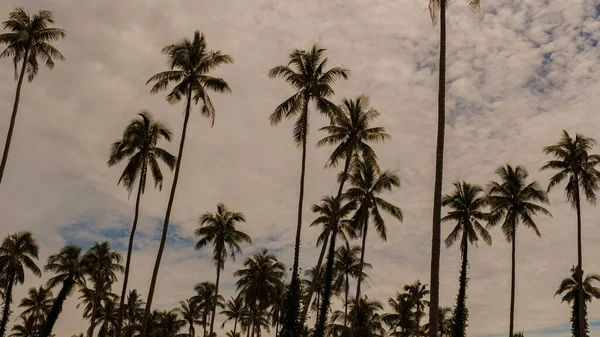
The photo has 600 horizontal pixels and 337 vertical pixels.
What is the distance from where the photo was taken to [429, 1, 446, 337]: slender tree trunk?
1603 centimetres

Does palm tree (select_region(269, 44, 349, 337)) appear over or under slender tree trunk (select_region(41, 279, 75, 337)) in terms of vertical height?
over

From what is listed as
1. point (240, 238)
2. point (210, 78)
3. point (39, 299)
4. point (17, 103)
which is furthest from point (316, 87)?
point (39, 299)

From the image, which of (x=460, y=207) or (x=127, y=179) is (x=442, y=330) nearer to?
(x=460, y=207)

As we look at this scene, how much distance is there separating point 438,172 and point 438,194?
0.92 metres

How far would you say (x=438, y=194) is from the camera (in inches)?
682

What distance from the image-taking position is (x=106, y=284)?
5131cm

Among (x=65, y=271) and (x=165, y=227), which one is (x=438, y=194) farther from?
(x=65, y=271)

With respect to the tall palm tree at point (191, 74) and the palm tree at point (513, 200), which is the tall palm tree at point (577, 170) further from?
the tall palm tree at point (191, 74)

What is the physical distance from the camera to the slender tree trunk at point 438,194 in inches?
631

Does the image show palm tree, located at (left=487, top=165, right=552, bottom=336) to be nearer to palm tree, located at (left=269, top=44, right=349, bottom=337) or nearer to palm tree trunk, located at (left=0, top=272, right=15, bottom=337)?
palm tree, located at (left=269, top=44, right=349, bottom=337)

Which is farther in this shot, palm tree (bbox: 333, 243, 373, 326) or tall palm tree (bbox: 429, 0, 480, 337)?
palm tree (bbox: 333, 243, 373, 326)

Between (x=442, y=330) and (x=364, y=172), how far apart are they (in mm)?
32099

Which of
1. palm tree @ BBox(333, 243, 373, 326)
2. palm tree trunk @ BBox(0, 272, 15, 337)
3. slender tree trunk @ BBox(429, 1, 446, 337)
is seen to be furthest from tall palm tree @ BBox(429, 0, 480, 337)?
palm tree trunk @ BBox(0, 272, 15, 337)

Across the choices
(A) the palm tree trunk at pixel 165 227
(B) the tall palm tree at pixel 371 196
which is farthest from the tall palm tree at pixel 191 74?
(B) the tall palm tree at pixel 371 196
